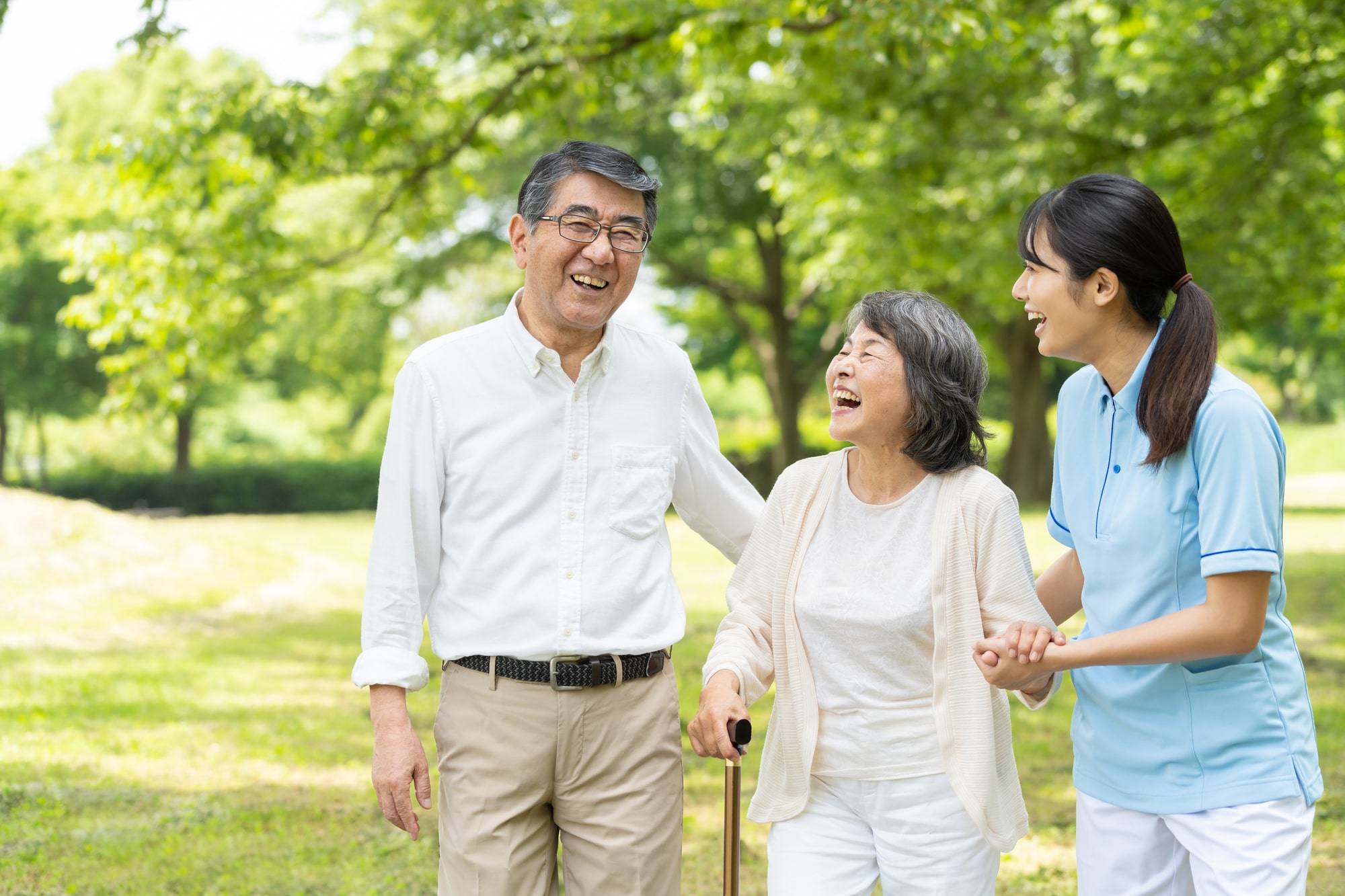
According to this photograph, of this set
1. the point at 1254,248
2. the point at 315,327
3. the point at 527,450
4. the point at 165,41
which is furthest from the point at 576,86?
the point at 315,327

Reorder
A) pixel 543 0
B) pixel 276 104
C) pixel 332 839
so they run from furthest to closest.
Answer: pixel 543 0, pixel 276 104, pixel 332 839

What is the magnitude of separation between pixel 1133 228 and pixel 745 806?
15.8ft

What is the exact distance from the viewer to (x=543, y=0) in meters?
10.2

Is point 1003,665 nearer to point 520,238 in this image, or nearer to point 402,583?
point 402,583

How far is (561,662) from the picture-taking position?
2.79 metres

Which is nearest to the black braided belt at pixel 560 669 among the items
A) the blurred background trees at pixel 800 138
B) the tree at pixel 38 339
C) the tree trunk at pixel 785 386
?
the blurred background trees at pixel 800 138

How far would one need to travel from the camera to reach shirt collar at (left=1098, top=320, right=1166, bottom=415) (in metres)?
2.45

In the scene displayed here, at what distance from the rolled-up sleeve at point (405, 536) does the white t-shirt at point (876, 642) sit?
86cm

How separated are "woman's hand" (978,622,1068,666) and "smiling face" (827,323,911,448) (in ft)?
1.62

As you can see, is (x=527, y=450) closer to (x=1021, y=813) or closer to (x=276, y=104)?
(x=1021, y=813)

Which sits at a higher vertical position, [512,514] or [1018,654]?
[512,514]

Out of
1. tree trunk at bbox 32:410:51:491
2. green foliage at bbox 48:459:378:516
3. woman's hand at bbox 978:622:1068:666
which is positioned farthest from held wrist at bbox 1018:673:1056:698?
tree trunk at bbox 32:410:51:491

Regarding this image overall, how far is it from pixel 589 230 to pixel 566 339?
271mm

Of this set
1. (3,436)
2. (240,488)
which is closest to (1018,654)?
(240,488)
